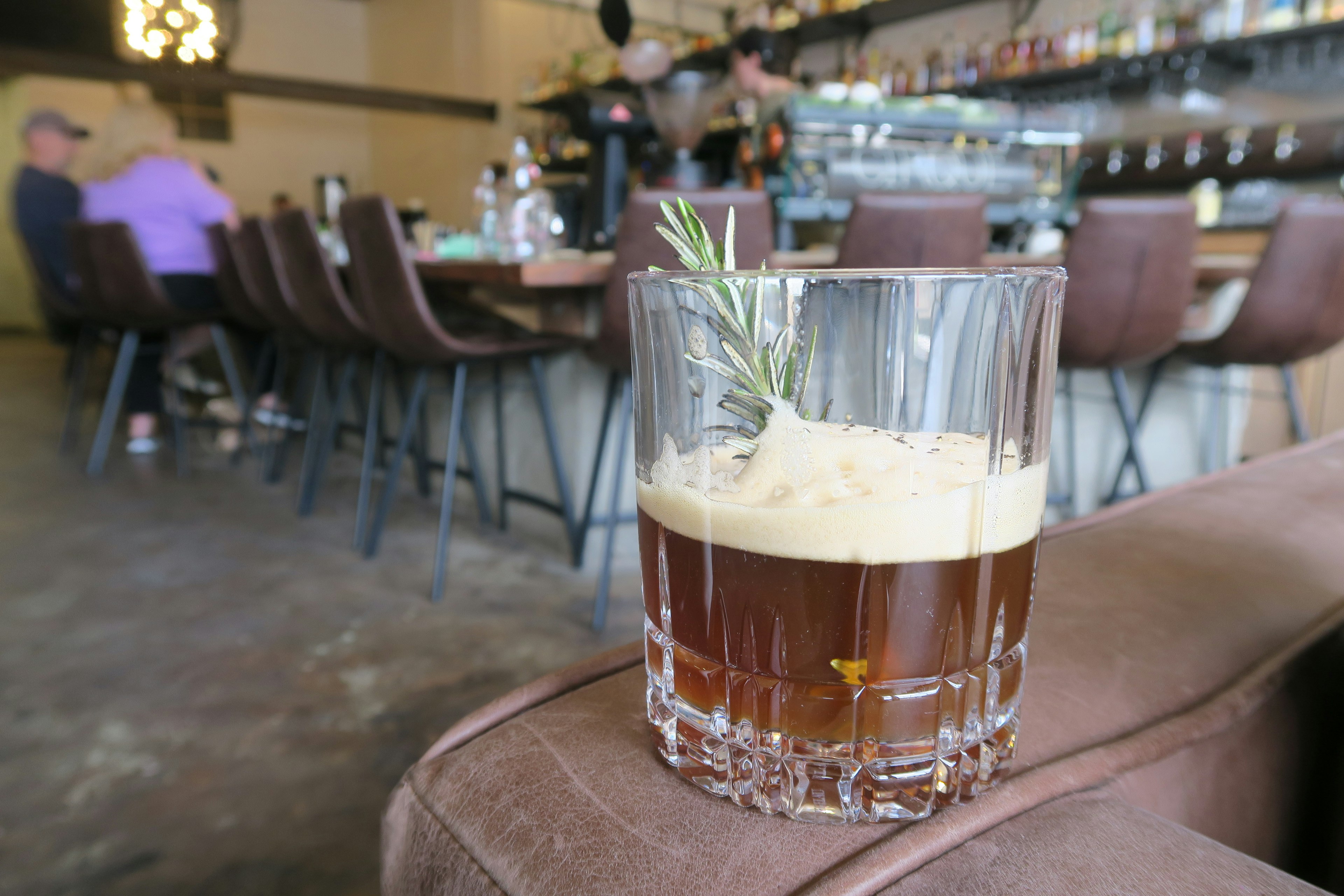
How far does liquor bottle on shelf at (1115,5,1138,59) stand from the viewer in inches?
167

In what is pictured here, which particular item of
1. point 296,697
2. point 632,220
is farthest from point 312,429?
point 632,220

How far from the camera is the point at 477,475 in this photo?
2.79 meters

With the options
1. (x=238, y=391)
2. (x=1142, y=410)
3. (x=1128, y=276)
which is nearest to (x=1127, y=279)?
(x=1128, y=276)

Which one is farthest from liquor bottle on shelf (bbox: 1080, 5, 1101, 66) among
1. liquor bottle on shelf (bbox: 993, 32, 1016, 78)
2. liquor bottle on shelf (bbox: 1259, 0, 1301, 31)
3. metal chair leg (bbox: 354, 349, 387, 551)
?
metal chair leg (bbox: 354, 349, 387, 551)

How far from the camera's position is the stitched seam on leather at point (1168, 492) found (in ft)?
2.06

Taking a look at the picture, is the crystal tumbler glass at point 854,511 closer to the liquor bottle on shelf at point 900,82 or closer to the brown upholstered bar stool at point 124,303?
the brown upholstered bar stool at point 124,303

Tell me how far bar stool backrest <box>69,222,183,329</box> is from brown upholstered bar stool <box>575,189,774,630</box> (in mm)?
2285

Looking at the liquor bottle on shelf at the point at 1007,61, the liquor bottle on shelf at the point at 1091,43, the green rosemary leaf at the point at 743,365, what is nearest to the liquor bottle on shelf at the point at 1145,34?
the liquor bottle on shelf at the point at 1091,43

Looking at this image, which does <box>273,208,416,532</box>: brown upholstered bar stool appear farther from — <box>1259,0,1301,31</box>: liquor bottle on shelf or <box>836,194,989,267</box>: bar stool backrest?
<box>1259,0,1301,31</box>: liquor bottle on shelf

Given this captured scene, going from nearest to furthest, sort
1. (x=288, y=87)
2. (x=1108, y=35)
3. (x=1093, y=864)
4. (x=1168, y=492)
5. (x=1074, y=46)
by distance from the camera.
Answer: (x=1093, y=864)
(x=1168, y=492)
(x=1108, y=35)
(x=1074, y=46)
(x=288, y=87)

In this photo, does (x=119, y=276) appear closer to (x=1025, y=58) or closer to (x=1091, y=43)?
(x=1025, y=58)

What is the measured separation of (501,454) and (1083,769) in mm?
2529

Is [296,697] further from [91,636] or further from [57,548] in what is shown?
[57,548]

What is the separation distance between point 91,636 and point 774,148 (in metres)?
2.47
